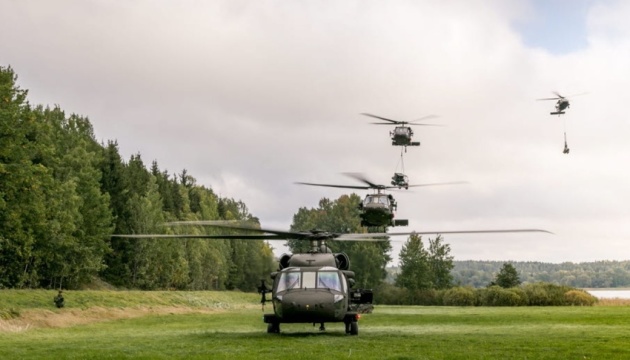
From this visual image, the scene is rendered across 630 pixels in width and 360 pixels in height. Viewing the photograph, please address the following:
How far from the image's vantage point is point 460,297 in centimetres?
8812

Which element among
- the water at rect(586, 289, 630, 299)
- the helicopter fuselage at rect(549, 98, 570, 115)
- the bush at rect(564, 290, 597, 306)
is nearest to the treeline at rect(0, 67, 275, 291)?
the helicopter fuselage at rect(549, 98, 570, 115)

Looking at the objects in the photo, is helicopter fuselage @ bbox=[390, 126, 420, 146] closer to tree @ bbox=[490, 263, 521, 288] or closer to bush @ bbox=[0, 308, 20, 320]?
bush @ bbox=[0, 308, 20, 320]

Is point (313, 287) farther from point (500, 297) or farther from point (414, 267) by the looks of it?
point (414, 267)

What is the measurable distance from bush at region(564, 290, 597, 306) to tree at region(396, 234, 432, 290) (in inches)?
1469

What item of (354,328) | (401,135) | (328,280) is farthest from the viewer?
(401,135)

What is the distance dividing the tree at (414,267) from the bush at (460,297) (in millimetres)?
17231

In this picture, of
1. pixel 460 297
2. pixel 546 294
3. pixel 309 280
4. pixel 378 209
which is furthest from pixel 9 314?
Result: pixel 460 297

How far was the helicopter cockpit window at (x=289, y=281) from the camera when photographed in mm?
26641

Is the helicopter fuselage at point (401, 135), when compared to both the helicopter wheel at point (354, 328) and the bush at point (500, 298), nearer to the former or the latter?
the helicopter wheel at point (354, 328)

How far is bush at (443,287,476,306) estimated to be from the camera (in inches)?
3391

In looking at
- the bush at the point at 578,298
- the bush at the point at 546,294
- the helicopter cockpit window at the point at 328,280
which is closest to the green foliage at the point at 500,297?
the bush at the point at 546,294

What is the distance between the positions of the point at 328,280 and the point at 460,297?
64.4m

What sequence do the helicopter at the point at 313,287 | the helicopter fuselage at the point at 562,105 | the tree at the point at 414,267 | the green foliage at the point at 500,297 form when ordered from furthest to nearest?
the tree at the point at 414,267 → the green foliage at the point at 500,297 → the helicopter fuselage at the point at 562,105 → the helicopter at the point at 313,287

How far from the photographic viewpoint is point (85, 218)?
213 ft
